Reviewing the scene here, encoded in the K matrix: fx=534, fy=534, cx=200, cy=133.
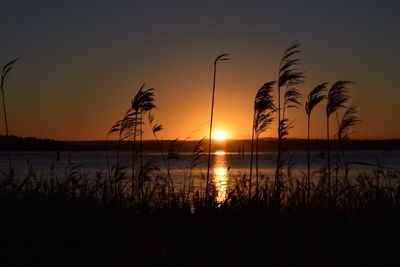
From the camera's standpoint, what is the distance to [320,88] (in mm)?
9906

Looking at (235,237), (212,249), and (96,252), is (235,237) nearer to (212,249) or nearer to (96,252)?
(212,249)

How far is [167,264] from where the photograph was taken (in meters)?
6.41

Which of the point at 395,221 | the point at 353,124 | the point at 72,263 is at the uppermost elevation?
the point at 353,124

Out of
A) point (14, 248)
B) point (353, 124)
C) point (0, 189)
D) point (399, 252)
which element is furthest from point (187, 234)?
point (353, 124)

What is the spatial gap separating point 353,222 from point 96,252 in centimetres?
377

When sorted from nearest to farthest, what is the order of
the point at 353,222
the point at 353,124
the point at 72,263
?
the point at 72,263, the point at 353,222, the point at 353,124

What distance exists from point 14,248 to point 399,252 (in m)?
4.81

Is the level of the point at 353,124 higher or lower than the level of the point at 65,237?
higher

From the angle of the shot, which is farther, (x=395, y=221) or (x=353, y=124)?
(x=353, y=124)

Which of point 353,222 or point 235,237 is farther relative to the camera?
point 353,222

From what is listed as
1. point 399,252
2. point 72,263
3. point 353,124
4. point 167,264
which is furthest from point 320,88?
point 72,263

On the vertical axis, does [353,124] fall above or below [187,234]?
above

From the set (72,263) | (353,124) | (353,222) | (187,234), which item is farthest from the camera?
(353,124)

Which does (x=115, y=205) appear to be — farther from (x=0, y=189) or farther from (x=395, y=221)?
(x=395, y=221)
